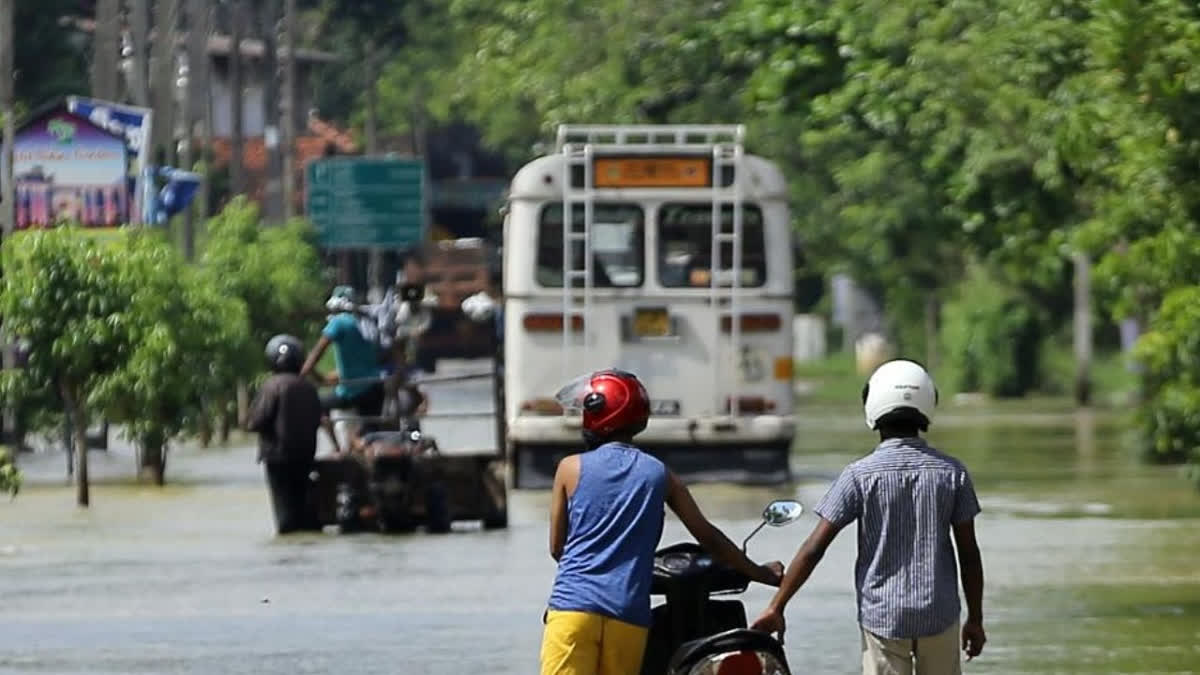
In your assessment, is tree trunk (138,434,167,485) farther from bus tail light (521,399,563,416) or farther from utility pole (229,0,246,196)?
utility pole (229,0,246,196)

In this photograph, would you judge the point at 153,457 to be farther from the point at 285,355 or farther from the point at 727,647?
the point at 727,647

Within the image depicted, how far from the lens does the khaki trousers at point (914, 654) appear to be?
8.61m

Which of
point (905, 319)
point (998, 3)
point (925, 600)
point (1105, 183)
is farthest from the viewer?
point (905, 319)

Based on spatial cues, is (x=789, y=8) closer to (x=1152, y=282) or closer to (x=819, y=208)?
(x=1152, y=282)

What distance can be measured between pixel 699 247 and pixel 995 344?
69.7 ft

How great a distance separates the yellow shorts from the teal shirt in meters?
15.0

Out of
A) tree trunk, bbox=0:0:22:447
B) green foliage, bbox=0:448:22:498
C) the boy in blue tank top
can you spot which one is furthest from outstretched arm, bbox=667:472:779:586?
tree trunk, bbox=0:0:22:447

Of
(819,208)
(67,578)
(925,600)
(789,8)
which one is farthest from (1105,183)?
(819,208)

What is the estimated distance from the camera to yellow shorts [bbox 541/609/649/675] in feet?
28.2

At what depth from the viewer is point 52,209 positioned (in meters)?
31.5

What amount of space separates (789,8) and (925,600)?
21596mm

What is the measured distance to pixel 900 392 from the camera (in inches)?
343

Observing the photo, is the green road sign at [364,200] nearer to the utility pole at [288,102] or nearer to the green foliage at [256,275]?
the utility pole at [288,102]

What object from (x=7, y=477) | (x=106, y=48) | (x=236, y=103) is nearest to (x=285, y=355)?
(x=7, y=477)
